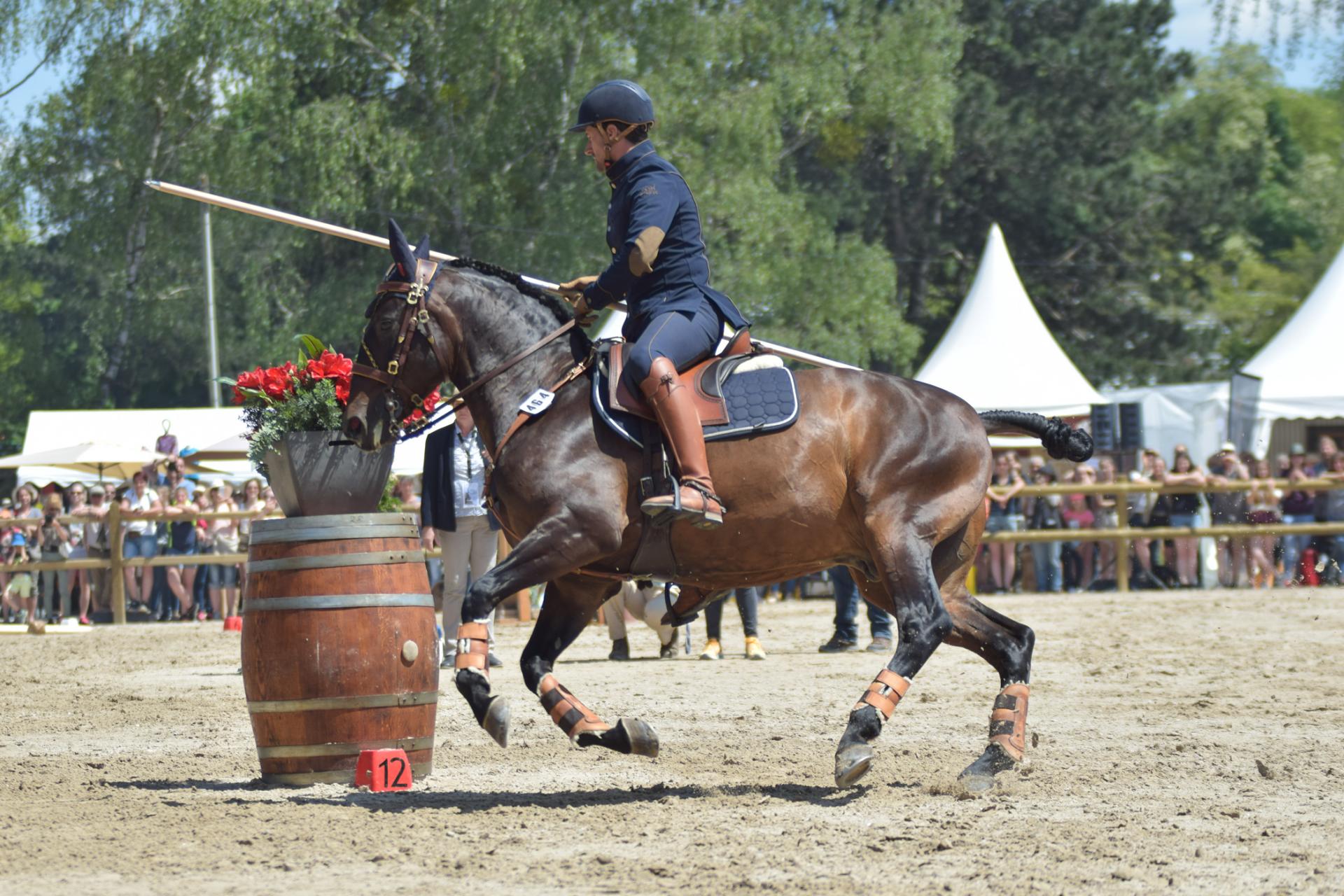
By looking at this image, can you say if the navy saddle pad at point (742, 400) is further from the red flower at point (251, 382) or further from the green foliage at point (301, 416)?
the red flower at point (251, 382)

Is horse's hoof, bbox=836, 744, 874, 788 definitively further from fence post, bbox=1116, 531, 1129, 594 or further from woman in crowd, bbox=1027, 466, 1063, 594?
fence post, bbox=1116, 531, 1129, 594

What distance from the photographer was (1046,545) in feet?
70.6

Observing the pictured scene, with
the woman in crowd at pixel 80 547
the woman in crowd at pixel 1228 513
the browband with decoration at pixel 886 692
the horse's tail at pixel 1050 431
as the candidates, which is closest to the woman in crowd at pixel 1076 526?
the woman in crowd at pixel 1228 513

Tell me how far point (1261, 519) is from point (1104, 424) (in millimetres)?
4244

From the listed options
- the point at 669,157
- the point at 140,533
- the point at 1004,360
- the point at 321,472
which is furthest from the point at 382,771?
the point at 669,157

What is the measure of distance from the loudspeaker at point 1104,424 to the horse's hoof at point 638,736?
1921 centimetres

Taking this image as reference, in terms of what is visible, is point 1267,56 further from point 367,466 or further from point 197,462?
point 197,462

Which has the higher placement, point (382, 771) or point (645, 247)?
point (645, 247)

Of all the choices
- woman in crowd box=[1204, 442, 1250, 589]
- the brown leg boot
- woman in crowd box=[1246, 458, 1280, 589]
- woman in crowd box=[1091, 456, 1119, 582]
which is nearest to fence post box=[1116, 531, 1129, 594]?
woman in crowd box=[1091, 456, 1119, 582]

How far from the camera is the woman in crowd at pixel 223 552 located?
2005 centimetres

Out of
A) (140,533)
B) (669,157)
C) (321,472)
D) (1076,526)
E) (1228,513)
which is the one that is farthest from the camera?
(669,157)

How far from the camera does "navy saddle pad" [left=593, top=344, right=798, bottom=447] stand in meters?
7.15

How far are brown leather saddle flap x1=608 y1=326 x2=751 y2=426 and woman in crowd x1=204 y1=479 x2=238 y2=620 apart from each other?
44.9 feet

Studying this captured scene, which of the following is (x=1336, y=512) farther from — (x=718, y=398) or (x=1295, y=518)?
(x=718, y=398)
